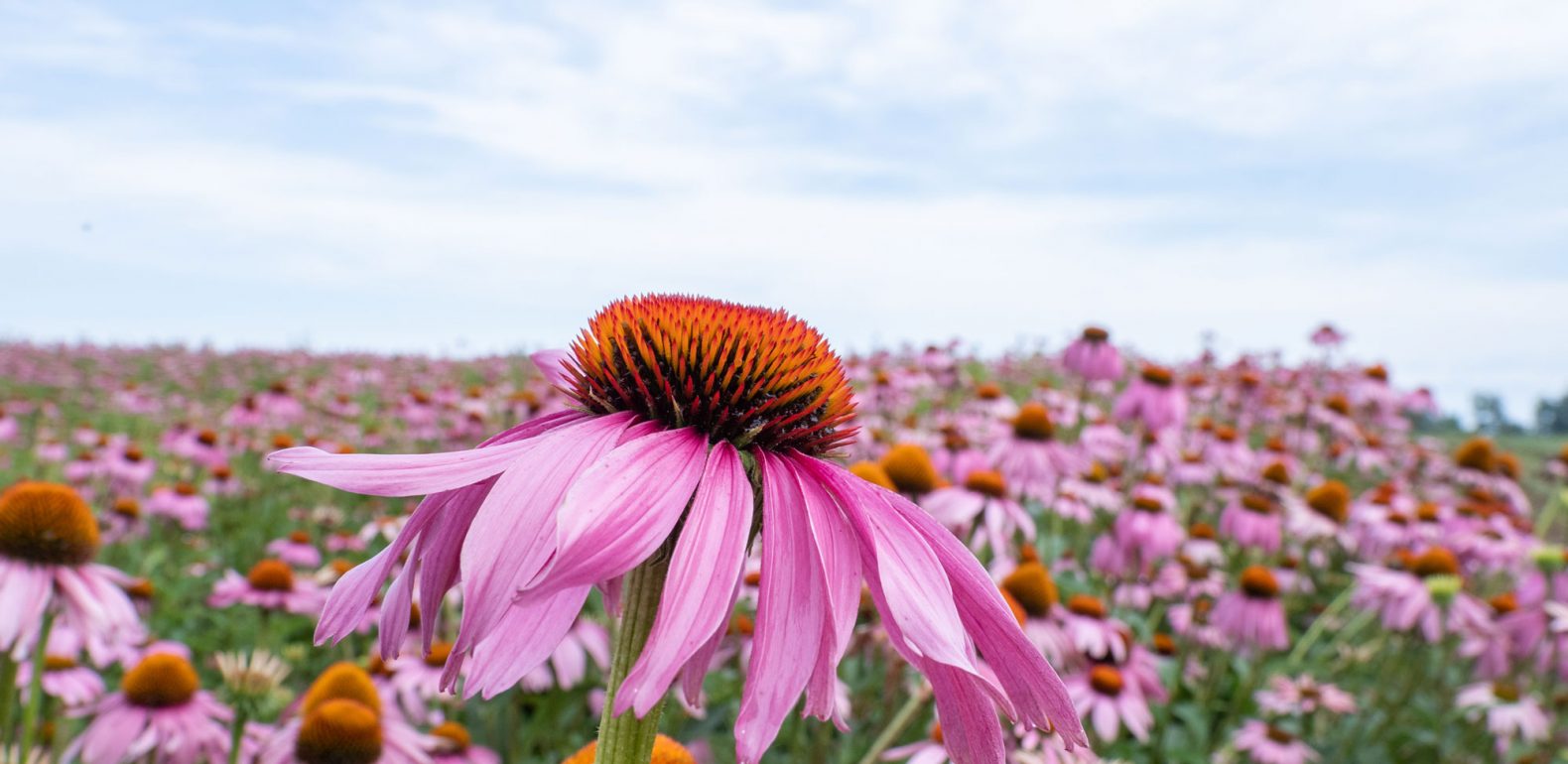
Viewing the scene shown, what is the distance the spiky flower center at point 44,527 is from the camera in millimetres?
2062

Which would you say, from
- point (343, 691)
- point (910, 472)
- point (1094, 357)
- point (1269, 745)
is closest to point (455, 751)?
point (343, 691)

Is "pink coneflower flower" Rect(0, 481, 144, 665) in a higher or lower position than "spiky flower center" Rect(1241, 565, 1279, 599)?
higher

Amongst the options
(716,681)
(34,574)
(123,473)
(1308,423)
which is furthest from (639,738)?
(1308,423)

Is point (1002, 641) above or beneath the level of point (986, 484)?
above

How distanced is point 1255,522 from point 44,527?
4.63 metres

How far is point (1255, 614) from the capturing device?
3910 mm

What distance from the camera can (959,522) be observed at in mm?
2967

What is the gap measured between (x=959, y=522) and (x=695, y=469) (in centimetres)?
238

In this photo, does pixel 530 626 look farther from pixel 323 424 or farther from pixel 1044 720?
pixel 323 424

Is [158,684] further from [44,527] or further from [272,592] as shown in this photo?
[272,592]

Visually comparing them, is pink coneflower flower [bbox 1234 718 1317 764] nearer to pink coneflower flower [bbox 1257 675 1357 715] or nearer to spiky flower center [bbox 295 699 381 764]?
pink coneflower flower [bbox 1257 675 1357 715]

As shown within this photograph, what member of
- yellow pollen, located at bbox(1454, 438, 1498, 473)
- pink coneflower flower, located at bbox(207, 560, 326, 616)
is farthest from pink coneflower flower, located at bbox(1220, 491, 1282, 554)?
pink coneflower flower, located at bbox(207, 560, 326, 616)

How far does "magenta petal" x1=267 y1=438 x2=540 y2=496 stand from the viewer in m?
0.67

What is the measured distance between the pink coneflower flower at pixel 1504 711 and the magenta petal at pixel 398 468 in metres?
4.27
